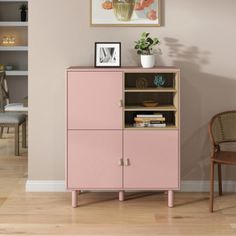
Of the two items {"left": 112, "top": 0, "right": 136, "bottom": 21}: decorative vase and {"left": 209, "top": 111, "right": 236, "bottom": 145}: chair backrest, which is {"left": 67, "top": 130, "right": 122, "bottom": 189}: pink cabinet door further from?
{"left": 112, "top": 0, "right": 136, "bottom": 21}: decorative vase

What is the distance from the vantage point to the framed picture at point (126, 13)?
4.43 meters

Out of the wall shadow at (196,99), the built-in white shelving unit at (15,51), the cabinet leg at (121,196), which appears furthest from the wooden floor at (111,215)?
the built-in white shelving unit at (15,51)

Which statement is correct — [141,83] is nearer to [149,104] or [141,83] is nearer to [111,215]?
[149,104]

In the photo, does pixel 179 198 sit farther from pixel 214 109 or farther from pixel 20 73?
pixel 20 73

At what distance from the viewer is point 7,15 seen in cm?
826

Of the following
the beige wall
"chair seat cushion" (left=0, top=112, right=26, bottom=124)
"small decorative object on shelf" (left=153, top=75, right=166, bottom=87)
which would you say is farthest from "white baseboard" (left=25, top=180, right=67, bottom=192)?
"chair seat cushion" (left=0, top=112, right=26, bottom=124)

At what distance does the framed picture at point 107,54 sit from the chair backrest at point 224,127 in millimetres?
815

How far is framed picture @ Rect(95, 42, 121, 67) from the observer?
170 inches

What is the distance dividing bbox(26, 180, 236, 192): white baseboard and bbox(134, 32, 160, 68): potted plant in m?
0.96

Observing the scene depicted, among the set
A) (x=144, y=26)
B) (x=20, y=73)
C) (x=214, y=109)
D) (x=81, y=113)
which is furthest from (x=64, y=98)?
(x=20, y=73)

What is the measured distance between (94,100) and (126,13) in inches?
29.1

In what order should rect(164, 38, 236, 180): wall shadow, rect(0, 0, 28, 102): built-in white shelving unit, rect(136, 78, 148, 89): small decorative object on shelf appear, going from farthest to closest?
rect(0, 0, 28, 102): built-in white shelving unit, rect(164, 38, 236, 180): wall shadow, rect(136, 78, 148, 89): small decorative object on shelf

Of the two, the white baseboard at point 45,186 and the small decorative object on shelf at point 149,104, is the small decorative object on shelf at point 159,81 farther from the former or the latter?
the white baseboard at point 45,186


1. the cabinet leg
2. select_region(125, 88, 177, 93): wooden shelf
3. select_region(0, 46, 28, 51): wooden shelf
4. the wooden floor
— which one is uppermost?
select_region(0, 46, 28, 51): wooden shelf
